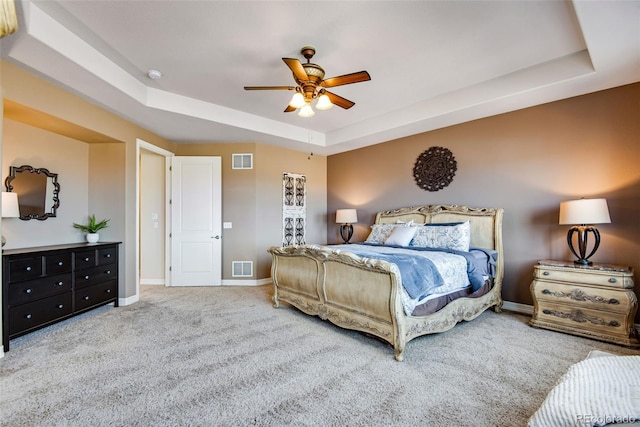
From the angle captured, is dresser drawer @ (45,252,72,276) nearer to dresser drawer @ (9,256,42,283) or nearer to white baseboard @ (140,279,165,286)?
dresser drawer @ (9,256,42,283)

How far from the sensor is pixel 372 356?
8.46 feet

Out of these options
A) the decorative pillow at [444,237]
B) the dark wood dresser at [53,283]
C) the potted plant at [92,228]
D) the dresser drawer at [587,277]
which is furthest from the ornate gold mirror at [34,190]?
the dresser drawer at [587,277]

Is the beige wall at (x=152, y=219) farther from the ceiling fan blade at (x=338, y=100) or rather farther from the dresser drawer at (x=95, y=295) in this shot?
the ceiling fan blade at (x=338, y=100)

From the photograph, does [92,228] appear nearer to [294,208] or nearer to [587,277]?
[294,208]

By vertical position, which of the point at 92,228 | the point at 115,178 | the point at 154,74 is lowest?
the point at 92,228

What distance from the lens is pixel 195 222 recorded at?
17.6 feet

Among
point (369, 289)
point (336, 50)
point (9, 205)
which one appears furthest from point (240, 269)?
point (336, 50)

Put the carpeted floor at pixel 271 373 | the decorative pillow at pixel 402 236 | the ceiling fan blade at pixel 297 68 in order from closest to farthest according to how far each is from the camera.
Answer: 1. the carpeted floor at pixel 271 373
2. the ceiling fan blade at pixel 297 68
3. the decorative pillow at pixel 402 236

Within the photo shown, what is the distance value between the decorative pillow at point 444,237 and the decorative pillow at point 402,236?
0.22 feet

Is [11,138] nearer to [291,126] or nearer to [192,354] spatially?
[192,354]

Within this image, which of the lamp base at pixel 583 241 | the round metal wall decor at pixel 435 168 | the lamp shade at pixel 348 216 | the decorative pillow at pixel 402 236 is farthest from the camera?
the lamp shade at pixel 348 216

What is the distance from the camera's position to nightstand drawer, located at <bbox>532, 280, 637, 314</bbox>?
2.78 metres

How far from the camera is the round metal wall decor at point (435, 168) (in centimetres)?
456

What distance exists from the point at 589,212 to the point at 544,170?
895 mm
